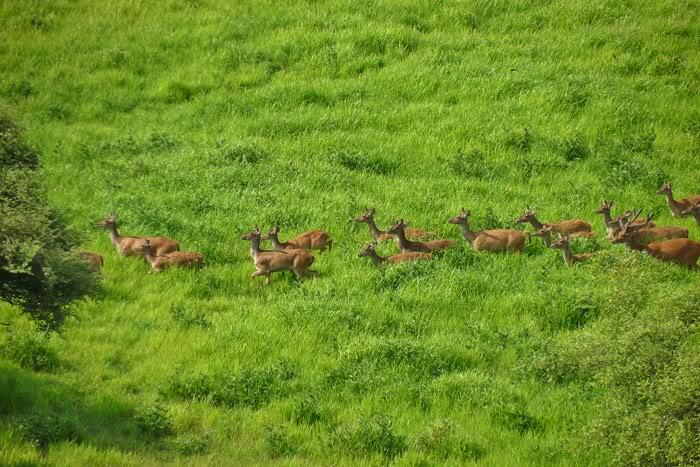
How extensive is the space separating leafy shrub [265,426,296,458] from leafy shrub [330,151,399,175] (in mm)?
10483

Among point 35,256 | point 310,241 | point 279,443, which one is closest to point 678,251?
point 310,241

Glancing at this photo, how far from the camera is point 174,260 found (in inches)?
754

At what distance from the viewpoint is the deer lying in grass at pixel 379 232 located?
67.3 ft

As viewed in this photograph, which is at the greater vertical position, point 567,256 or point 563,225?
point 563,225

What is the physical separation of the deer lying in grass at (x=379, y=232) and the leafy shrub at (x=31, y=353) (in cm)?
660

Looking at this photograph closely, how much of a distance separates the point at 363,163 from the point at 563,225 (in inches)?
198

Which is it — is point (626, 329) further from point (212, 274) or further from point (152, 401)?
point (212, 274)

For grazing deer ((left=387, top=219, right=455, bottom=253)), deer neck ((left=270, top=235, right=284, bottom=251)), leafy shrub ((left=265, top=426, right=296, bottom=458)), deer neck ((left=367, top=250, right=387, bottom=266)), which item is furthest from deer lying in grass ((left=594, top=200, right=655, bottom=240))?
leafy shrub ((left=265, top=426, right=296, bottom=458))

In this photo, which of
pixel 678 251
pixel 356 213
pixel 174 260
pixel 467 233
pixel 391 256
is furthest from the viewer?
pixel 356 213

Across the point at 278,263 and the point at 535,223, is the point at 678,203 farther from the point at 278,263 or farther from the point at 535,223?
the point at 278,263

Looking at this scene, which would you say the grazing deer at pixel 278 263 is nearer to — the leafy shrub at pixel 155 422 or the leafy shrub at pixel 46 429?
the leafy shrub at pixel 155 422

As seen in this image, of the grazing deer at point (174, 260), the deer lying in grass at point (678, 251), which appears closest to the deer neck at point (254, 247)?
the grazing deer at point (174, 260)

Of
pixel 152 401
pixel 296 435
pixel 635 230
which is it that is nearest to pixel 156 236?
pixel 152 401

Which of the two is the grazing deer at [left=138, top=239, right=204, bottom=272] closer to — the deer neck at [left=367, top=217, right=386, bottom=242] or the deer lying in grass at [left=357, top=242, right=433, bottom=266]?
the deer lying in grass at [left=357, top=242, right=433, bottom=266]
